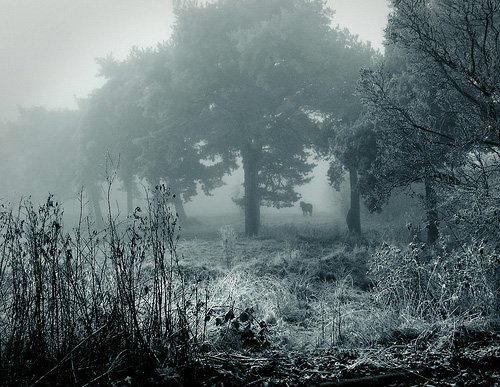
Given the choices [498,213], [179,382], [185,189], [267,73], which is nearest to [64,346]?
[179,382]

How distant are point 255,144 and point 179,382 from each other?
622 inches

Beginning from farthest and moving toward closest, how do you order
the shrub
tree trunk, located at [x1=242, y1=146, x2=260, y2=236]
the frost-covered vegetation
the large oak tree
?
tree trunk, located at [x1=242, y1=146, x2=260, y2=236]
the large oak tree
the shrub
the frost-covered vegetation

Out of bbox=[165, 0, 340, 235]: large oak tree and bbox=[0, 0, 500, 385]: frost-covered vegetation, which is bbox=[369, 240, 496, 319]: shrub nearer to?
bbox=[0, 0, 500, 385]: frost-covered vegetation

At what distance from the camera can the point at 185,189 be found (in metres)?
24.6

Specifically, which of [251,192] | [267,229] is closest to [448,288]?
[251,192]

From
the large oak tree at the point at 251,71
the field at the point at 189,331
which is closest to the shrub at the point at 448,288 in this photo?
the field at the point at 189,331

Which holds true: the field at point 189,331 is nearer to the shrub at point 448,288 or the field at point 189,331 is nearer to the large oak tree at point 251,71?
the shrub at point 448,288

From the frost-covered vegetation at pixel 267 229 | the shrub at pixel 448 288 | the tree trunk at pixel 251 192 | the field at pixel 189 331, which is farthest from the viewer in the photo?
the tree trunk at pixel 251 192

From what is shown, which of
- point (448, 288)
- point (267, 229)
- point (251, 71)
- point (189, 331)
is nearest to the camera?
point (189, 331)

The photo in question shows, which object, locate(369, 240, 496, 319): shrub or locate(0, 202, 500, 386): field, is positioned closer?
locate(0, 202, 500, 386): field

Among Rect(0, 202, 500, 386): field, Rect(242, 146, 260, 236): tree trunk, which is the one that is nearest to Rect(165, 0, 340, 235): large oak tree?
Rect(242, 146, 260, 236): tree trunk

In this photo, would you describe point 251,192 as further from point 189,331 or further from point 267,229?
point 189,331

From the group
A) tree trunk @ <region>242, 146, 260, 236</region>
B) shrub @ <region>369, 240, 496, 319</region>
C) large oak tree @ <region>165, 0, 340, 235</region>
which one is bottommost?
shrub @ <region>369, 240, 496, 319</region>

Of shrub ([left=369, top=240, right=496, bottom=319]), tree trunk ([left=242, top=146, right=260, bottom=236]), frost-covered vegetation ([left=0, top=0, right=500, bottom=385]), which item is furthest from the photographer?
tree trunk ([left=242, top=146, right=260, bottom=236])
